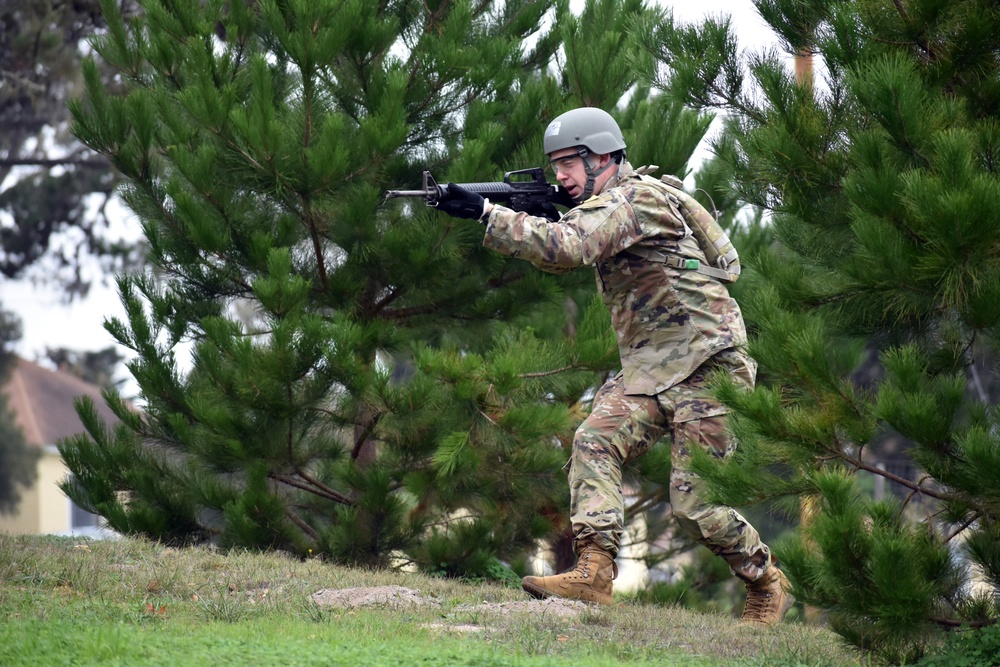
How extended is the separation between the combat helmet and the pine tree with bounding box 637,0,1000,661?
84 centimetres

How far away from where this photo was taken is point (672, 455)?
523 cm

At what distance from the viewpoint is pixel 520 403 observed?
6840mm

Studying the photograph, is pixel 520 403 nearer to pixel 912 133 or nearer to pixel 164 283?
pixel 164 283

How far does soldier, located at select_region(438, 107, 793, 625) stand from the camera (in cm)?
513

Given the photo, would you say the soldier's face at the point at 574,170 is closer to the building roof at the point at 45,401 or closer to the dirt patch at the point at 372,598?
the dirt patch at the point at 372,598

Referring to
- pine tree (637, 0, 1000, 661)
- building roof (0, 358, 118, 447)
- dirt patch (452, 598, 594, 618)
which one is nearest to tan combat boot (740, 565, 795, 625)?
dirt patch (452, 598, 594, 618)

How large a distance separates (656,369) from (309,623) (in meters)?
1.87

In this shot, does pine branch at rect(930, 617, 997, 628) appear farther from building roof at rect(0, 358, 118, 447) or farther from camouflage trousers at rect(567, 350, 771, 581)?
building roof at rect(0, 358, 118, 447)

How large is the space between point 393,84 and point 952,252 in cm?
394

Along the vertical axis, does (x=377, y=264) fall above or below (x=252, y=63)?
below

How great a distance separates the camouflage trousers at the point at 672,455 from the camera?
515 centimetres

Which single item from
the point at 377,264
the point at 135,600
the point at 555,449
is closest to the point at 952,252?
the point at 135,600

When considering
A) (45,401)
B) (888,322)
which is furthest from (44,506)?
(888,322)

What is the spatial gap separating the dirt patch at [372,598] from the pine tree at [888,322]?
5.38ft
